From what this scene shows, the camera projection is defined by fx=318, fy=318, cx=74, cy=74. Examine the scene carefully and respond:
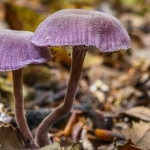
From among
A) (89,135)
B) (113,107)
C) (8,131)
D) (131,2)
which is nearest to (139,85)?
(113,107)

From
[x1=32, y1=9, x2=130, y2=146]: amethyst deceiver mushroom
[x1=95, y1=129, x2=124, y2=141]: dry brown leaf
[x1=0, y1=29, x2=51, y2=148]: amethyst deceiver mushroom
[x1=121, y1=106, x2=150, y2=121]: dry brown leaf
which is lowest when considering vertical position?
[x1=95, y1=129, x2=124, y2=141]: dry brown leaf

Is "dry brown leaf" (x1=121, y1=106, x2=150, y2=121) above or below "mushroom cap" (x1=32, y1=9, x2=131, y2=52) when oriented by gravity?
below

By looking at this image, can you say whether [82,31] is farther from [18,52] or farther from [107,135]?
[107,135]

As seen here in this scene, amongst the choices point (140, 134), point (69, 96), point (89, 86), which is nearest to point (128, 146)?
point (140, 134)

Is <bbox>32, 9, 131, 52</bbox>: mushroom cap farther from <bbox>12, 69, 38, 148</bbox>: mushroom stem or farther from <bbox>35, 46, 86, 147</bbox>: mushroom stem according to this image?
<bbox>12, 69, 38, 148</bbox>: mushroom stem

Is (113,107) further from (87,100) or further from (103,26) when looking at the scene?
(103,26)

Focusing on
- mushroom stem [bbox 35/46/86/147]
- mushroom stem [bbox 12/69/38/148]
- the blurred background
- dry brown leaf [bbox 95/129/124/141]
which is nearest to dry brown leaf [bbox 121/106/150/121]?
the blurred background
